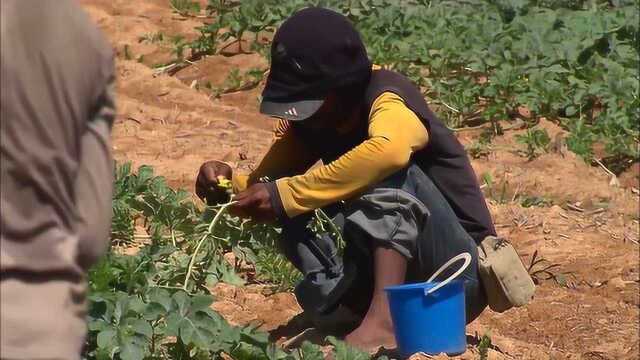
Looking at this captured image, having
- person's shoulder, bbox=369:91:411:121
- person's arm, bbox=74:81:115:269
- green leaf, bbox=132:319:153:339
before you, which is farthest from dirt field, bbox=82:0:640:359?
person's arm, bbox=74:81:115:269

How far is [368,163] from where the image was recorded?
3.93 meters

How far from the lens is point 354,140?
4.18 m

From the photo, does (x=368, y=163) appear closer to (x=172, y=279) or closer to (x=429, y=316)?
(x=429, y=316)

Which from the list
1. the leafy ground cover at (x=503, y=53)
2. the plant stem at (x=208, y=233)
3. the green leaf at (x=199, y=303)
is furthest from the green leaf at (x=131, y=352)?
the leafy ground cover at (x=503, y=53)

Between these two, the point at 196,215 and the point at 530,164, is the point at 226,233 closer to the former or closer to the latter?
the point at 196,215

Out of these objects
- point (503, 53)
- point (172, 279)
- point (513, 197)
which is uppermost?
point (172, 279)

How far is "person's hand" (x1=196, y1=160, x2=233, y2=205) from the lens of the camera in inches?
A: 167

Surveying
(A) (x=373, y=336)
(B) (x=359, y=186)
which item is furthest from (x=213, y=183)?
(A) (x=373, y=336)

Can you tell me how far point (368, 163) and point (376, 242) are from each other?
24 cm

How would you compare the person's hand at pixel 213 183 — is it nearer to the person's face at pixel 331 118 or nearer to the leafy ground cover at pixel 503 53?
the person's face at pixel 331 118

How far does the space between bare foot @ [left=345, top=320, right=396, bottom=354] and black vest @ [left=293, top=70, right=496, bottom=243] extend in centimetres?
39

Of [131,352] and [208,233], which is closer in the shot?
[131,352]

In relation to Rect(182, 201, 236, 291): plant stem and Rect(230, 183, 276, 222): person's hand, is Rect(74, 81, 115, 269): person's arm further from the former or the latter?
Rect(230, 183, 276, 222): person's hand

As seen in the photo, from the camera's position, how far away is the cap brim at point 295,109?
4035 millimetres
